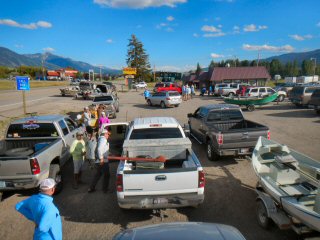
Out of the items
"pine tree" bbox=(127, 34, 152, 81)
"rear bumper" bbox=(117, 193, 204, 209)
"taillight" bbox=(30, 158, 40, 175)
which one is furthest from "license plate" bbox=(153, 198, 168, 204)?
"pine tree" bbox=(127, 34, 152, 81)

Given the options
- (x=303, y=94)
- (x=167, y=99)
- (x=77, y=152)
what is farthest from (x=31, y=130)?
(x=303, y=94)

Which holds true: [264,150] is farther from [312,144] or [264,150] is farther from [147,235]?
[312,144]

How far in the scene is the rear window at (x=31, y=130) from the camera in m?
7.88

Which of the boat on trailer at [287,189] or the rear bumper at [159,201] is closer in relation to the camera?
the boat on trailer at [287,189]

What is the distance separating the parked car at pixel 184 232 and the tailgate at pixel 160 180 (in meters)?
1.80

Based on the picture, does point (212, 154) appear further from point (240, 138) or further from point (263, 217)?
point (263, 217)

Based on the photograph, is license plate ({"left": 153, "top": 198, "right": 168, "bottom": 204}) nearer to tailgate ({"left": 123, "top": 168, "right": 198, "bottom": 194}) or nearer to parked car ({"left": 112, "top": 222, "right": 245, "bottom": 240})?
tailgate ({"left": 123, "top": 168, "right": 198, "bottom": 194})

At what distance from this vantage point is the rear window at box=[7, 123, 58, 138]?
788 cm

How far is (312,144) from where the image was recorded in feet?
36.5

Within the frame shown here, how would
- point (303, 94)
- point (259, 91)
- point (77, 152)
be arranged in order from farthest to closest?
1. point (259, 91)
2. point (303, 94)
3. point (77, 152)

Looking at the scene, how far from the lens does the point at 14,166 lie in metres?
5.98

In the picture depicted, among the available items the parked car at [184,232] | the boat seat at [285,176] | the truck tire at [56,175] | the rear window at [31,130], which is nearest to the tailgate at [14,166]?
the truck tire at [56,175]

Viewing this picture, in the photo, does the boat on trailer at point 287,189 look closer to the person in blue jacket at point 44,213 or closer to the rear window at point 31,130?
the person in blue jacket at point 44,213

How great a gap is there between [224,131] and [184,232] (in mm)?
5758
